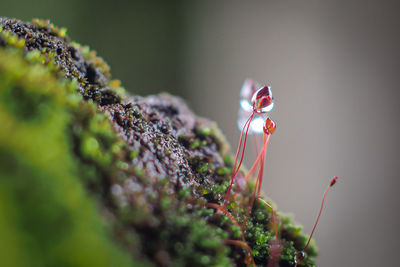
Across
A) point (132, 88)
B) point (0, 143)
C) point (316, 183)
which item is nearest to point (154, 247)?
point (0, 143)

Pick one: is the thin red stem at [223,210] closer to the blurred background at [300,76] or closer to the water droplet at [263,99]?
the water droplet at [263,99]

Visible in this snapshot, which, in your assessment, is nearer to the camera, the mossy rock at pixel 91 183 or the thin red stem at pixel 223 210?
the mossy rock at pixel 91 183

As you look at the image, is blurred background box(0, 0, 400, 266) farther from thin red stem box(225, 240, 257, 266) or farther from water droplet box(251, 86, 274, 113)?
thin red stem box(225, 240, 257, 266)

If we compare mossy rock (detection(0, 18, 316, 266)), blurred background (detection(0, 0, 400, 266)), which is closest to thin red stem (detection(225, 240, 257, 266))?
mossy rock (detection(0, 18, 316, 266))

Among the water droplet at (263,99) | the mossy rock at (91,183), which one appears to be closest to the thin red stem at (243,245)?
the mossy rock at (91,183)

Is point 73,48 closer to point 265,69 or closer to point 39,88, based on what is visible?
point 39,88
